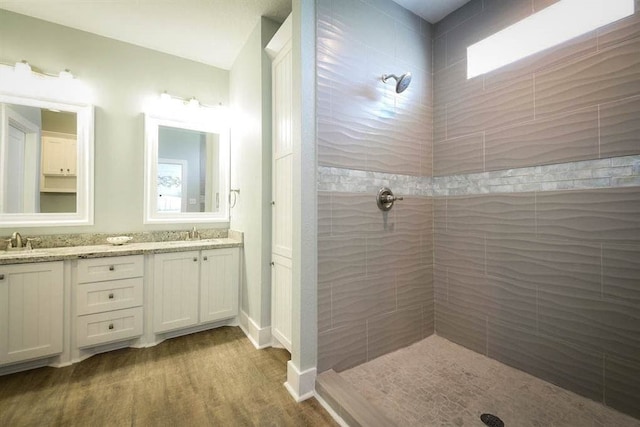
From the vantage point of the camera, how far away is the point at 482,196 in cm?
185

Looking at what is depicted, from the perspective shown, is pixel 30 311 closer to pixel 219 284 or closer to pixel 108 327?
pixel 108 327

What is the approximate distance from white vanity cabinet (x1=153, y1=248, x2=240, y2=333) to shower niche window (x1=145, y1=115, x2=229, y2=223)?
601 mm

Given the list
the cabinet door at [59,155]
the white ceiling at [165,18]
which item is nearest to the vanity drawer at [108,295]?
the cabinet door at [59,155]

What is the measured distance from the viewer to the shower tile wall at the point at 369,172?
161cm

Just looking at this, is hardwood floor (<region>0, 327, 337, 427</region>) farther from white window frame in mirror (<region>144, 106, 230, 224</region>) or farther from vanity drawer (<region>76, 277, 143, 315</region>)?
white window frame in mirror (<region>144, 106, 230, 224</region>)

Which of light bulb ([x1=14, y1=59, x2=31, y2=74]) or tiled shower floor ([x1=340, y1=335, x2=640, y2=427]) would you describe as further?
light bulb ([x1=14, y1=59, x2=31, y2=74])

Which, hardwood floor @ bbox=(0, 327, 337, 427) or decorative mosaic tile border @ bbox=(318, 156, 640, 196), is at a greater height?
decorative mosaic tile border @ bbox=(318, 156, 640, 196)

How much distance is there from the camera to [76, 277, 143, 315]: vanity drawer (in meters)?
1.90

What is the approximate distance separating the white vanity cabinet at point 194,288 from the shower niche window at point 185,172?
60cm

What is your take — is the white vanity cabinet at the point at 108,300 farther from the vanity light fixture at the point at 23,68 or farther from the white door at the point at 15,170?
the vanity light fixture at the point at 23,68

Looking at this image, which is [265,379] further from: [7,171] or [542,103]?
[7,171]

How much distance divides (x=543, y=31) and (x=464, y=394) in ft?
7.46

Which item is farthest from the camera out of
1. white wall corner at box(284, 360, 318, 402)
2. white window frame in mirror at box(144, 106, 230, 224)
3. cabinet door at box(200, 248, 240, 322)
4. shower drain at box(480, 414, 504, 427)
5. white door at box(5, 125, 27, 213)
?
white window frame in mirror at box(144, 106, 230, 224)

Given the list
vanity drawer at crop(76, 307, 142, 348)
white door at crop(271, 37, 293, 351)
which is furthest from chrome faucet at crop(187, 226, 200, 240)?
white door at crop(271, 37, 293, 351)
